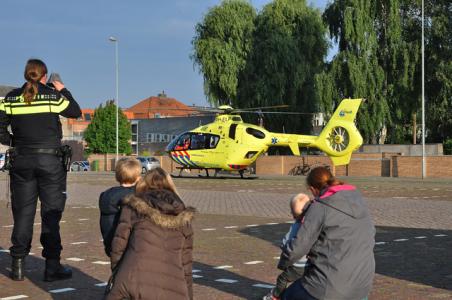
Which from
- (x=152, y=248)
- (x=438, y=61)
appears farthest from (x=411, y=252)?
(x=438, y=61)

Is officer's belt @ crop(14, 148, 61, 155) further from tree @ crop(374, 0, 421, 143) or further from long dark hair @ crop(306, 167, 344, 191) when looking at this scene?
tree @ crop(374, 0, 421, 143)

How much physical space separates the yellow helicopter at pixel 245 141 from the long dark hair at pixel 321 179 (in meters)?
26.4

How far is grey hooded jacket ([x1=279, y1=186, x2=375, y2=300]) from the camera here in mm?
4164

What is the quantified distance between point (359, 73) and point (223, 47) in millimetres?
10642

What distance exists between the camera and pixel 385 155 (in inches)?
1745

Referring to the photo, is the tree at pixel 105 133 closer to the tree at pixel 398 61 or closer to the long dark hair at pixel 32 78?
the tree at pixel 398 61

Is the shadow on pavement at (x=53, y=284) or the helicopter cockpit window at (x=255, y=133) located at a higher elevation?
the helicopter cockpit window at (x=255, y=133)

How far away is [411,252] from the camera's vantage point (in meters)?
9.09

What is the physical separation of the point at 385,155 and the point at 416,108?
406 centimetres

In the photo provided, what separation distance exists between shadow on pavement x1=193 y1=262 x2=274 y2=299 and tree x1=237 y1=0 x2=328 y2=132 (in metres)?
37.5

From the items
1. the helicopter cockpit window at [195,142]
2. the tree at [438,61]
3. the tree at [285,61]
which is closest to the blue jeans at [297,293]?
the helicopter cockpit window at [195,142]

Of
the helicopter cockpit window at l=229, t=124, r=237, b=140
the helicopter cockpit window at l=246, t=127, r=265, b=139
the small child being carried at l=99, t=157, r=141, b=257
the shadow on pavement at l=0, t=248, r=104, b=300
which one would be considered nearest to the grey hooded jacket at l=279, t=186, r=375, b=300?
the small child being carried at l=99, t=157, r=141, b=257

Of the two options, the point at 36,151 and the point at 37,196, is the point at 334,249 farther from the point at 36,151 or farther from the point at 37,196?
the point at 37,196

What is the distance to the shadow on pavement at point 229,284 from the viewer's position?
6.50m
